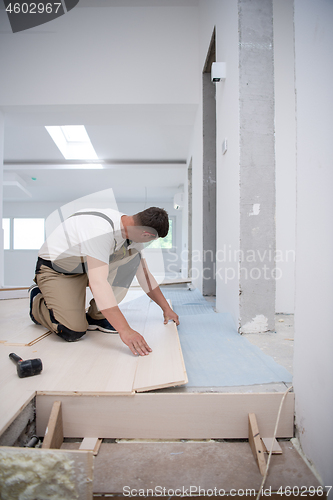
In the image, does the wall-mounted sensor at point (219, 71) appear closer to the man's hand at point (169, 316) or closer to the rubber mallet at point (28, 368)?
the man's hand at point (169, 316)

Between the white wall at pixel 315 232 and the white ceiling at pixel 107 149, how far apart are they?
298 cm

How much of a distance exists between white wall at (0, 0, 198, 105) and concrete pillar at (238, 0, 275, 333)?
71.7 inches

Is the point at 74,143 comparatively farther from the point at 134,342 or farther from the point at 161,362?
the point at 161,362

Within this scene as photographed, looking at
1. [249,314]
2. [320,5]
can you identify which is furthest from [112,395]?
[320,5]

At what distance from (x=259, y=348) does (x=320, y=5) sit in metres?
1.49

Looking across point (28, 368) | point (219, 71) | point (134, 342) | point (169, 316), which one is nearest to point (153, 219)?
point (134, 342)

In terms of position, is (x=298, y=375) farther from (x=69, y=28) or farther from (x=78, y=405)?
(x=69, y=28)

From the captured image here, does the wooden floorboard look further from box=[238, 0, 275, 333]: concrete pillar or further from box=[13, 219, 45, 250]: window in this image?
box=[13, 219, 45, 250]: window

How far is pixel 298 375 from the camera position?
1.10m

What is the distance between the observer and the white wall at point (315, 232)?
0.89 m

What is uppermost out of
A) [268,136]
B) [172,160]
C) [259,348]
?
[172,160]

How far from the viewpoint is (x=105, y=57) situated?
365cm

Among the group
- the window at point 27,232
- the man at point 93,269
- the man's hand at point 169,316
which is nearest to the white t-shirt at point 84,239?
the man at point 93,269

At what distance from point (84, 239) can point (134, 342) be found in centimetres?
55
